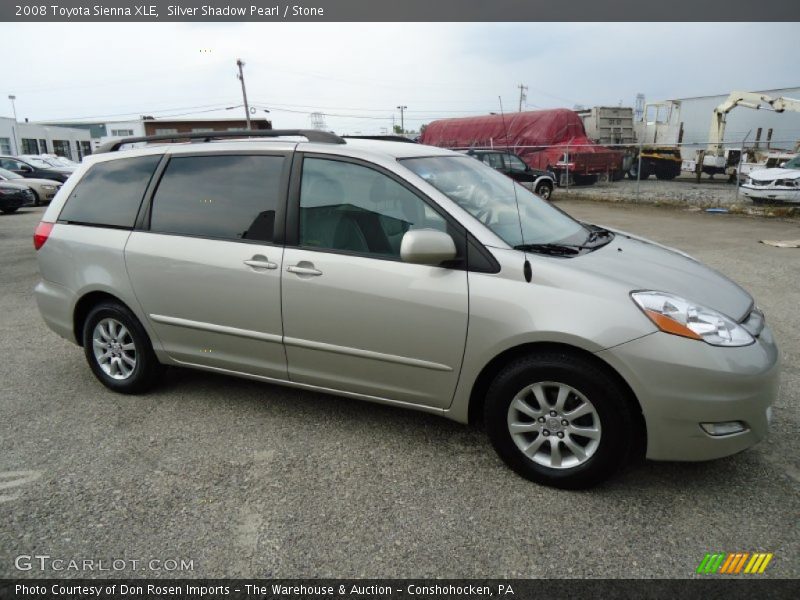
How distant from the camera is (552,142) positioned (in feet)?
79.0

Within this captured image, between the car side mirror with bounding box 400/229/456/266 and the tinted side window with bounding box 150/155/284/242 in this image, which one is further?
the tinted side window with bounding box 150/155/284/242

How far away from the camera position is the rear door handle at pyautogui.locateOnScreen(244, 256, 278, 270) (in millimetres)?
3252

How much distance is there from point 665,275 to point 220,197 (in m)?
2.60

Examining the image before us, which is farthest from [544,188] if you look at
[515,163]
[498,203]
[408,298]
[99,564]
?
[99,564]

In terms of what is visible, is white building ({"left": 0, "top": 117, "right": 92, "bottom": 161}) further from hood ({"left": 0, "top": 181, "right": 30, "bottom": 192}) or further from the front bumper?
the front bumper

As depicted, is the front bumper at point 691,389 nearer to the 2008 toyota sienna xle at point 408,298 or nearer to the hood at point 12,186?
the 2008 toyota sienna xle at point 408,298

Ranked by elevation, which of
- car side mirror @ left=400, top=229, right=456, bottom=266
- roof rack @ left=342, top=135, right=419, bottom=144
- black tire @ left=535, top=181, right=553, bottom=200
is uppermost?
roof rack @ left=342, top=135, right=419, bottom=144

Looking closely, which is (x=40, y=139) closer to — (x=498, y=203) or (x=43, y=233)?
(x=43, y=233)

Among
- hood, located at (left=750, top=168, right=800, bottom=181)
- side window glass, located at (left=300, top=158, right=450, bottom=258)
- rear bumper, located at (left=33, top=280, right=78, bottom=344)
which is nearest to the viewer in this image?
side window glass, located at (left=300, top=158, right=450, bottom=258)

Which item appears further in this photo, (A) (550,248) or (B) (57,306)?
(B) (57,306)

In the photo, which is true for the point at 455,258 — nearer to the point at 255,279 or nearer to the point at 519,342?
the point at 519,342

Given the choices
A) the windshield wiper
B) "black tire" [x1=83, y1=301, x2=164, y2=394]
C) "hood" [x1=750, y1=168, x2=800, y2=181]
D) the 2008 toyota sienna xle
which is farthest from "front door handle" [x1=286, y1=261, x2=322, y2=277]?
"hood" [x1=750, y1=168, x2=800, y2=181]

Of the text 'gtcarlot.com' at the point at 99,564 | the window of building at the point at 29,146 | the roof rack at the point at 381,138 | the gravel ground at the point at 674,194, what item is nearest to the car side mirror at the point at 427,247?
the roof rack at the point at 381,138

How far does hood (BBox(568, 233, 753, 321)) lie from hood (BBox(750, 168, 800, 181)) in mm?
13955
